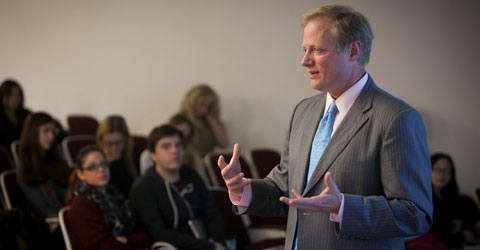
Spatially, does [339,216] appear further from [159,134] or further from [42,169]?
[42,169]

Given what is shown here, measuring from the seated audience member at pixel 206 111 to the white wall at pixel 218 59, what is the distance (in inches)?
9.1

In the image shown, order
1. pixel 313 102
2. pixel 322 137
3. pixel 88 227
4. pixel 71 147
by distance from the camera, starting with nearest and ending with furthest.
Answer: pixel 322 137, pixel 313 102, pixel 88 227, pixel 71 147

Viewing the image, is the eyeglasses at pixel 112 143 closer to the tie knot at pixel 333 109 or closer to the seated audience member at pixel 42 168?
the seated audience member at pixel 42 168

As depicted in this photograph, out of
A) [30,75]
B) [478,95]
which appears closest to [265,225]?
[478,95]

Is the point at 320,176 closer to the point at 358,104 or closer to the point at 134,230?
the point at 358,104

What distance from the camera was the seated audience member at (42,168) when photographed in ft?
10.6

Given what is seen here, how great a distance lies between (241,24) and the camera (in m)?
4.55

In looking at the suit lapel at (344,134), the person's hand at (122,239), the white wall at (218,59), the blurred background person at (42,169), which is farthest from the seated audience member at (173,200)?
the suit lapel at (344,134)

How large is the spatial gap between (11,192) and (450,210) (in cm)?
279

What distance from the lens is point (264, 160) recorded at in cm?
416

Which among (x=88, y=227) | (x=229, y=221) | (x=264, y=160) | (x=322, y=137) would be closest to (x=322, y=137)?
(x=322, y=137)

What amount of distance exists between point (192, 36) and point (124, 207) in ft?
8.00

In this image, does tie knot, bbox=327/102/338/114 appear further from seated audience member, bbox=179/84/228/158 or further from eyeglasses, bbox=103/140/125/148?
seated audience member, bbox=179/84/228/158

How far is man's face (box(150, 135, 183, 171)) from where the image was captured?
114 inches
